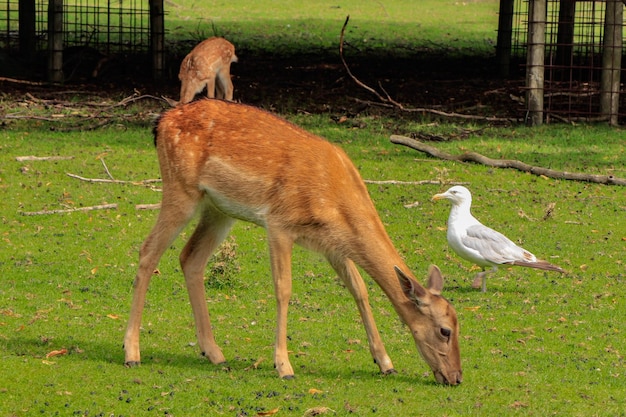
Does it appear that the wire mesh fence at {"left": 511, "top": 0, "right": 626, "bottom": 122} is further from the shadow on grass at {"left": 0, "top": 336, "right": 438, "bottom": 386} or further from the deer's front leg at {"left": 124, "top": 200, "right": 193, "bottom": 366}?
the deer's front leg at {"left": 124, "top": 200, "right": 193, "bottom": 366}

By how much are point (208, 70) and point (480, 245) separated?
817 centimetres

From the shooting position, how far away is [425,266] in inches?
382

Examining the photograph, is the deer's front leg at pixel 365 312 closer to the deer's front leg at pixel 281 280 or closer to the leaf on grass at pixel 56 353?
the deer's front leg at pixel 281 280

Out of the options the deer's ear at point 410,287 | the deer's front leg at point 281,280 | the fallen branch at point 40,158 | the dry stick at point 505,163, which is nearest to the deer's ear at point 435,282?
the deer's ear at point 410,287

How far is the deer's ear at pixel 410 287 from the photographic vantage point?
6461 millimetres

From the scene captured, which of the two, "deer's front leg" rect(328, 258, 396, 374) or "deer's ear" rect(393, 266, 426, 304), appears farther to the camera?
"deer's front leg" rect(328, 258, 396, 374)

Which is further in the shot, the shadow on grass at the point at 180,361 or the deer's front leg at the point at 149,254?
the deer's front leg at the point at 149,254

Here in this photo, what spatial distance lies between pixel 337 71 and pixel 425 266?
38.5 ft

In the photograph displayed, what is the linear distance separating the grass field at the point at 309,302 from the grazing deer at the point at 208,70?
4.78 ft

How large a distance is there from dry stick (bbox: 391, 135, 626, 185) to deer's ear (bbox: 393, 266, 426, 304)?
6839 millimetres

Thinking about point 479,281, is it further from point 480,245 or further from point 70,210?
point 70,210

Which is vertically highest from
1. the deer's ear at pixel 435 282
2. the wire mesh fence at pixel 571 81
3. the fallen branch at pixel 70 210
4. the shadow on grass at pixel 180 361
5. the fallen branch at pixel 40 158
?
the wire mesh fence at pixel 571 81

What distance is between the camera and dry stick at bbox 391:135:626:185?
12.9 m

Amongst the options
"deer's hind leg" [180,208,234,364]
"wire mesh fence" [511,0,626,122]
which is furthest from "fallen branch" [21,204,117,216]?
"wire mesh fence" [511,0,626,122]
